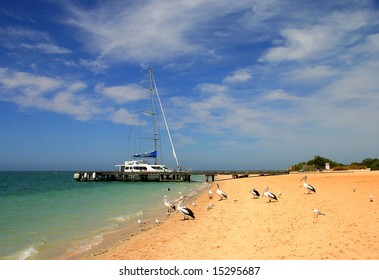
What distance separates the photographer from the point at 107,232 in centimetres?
1444

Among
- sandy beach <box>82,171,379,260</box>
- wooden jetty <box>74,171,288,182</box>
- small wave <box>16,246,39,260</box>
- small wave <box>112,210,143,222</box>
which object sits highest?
wooden jetty <box>74,171,288,182</box>

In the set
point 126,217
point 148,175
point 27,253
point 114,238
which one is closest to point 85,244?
point 114,238

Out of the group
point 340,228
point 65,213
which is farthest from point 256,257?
point 65,213

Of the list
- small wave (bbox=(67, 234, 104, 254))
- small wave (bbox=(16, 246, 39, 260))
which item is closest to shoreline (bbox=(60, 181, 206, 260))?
small wave (bbox=(67, 234, 104, 254))

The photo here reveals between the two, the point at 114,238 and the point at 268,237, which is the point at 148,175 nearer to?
the point at 114,238

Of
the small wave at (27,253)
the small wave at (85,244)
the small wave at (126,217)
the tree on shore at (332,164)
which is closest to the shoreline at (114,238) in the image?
the small wave at (85,244)

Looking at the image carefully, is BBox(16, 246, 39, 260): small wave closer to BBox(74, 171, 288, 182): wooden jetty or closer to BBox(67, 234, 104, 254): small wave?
BBox(67, 234, 104, 254): small wave

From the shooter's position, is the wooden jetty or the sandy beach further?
the wooden jetty

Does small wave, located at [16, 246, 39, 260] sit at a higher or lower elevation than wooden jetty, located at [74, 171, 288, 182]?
lower

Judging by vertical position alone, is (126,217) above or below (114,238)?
above

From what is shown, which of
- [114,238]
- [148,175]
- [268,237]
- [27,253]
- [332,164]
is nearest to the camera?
[268,237]
